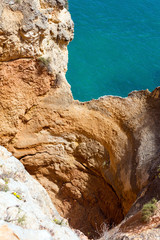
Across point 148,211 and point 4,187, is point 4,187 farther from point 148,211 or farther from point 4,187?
point 148,211

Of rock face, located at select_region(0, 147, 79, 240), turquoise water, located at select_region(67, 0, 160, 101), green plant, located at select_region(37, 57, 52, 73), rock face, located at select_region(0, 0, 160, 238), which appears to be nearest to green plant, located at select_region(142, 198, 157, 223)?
rock face, located at select_region(0, 0, 160, 238)

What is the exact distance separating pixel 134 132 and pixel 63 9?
12.6ft

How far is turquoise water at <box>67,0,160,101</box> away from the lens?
48.6 feet

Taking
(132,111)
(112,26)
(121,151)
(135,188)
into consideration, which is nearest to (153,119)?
(132,111)

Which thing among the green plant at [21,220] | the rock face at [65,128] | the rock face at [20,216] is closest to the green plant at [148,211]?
the rock face at [65,128]

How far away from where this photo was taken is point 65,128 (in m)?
7.64

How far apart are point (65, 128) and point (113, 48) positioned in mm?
10159

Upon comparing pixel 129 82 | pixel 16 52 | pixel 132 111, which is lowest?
pixel 132 111

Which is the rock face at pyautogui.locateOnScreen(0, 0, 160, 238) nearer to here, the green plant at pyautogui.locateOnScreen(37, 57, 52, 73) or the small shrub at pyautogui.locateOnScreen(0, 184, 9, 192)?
the green plant at pyautogui.locateOnScreen(37, 57, 52, 73)

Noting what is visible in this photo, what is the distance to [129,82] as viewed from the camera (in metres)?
15.4

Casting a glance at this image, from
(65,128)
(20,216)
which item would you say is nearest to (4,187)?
(20,216)

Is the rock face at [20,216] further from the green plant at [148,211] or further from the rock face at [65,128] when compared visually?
the rock face at [65,128]

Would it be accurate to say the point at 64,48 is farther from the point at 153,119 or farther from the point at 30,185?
the point at 30,185

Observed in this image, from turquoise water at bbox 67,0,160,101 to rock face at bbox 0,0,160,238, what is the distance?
6.30 metres
